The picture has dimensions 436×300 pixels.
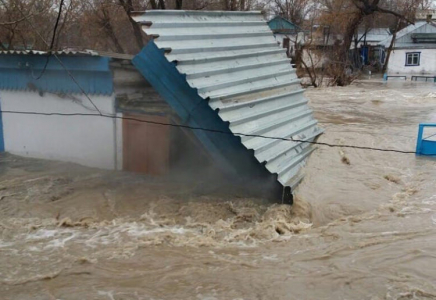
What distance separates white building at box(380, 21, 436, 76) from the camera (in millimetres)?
37375

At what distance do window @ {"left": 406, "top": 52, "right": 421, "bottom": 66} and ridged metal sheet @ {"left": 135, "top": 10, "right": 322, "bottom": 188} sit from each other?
3134cm

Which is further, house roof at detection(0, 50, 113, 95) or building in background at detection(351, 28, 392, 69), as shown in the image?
building in background at detection(351, 28, 392, 69)

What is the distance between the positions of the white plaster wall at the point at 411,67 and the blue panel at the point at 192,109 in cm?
3384

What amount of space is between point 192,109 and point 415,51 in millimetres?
34884

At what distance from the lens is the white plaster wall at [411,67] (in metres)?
37.3

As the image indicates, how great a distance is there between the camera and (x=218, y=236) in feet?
21.8

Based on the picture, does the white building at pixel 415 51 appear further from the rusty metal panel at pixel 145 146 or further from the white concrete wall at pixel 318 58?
the rusty metal panel at pixel 145 146

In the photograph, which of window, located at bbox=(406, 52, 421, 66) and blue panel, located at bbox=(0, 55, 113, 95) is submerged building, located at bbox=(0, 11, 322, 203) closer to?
blue panel, located at bbox=(0, 55, 113, 95)

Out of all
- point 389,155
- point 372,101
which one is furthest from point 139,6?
point 389,155

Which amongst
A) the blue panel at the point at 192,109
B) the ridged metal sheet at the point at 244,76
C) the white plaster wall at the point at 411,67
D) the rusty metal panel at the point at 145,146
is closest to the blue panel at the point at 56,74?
the rusty metal panel at the point at 145,146

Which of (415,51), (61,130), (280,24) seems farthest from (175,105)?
(415,51)

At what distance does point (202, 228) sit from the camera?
6891 mm

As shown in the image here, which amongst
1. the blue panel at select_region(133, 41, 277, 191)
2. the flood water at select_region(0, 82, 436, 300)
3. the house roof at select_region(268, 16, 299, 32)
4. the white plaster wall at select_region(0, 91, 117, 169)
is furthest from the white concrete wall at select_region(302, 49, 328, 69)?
the blue panel at select_region(133, 41, 277, 191)

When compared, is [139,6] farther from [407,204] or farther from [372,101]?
[407,204]
